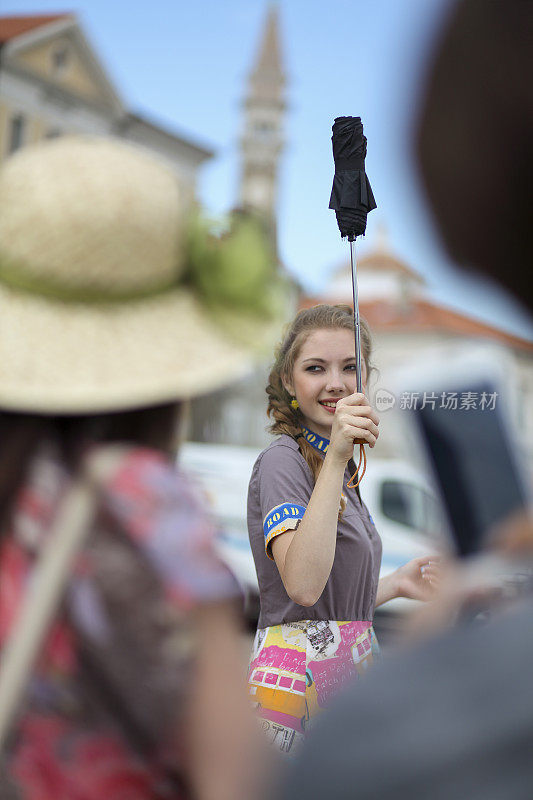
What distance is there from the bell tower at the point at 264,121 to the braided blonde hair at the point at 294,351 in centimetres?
6637

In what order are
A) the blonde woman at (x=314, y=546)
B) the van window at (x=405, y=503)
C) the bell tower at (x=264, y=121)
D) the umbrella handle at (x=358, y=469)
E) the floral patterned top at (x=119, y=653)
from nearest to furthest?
the floral patterned top at (x=119, y=653)
the blonde woman at (x=314, y=546)
the umbrella handle at (x=358, y=469)
the van window at (x=405, y=503)
the bell tower at (x=264, y=121)

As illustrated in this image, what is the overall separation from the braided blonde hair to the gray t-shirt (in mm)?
125

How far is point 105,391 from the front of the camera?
1.02 meters

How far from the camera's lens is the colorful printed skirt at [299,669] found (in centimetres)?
179

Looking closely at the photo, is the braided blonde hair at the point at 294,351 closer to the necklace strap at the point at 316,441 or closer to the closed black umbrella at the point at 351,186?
the necklace strap at the point at 316,441

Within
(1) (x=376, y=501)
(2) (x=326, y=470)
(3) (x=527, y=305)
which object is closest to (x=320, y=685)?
(2) (x=326, y=470)

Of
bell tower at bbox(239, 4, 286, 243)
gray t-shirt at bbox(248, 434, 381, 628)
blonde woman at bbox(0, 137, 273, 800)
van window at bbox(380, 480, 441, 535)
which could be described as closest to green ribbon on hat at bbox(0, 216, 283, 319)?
blonde woman at bbox(0, 137, 273, 800)

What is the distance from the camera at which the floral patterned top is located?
2.90ft

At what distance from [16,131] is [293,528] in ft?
91.8

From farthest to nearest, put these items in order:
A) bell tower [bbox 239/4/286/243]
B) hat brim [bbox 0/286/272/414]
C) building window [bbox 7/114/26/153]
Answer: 1. bell tower [bbox 239/4/286/243]
2. building window [bbox 7/114/26/153]
3. hat brim [bbox 0/286/272/414]

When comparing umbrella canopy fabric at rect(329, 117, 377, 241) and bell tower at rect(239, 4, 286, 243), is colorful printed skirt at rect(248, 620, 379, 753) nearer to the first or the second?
umbrella canopy fabric at rect(329, 117, 377, 241)

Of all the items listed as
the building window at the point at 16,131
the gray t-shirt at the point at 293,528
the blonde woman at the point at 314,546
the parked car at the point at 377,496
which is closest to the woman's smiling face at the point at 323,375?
the blonde woman at the point at 314,546

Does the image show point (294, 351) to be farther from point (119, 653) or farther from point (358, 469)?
point (119, 653)

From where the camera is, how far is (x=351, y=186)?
6.46 ft
